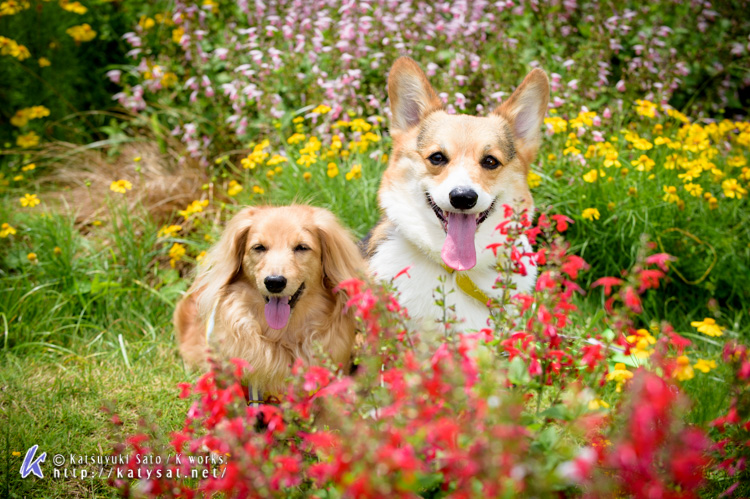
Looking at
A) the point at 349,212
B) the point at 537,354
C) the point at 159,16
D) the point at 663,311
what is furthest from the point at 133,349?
the point at 159,16

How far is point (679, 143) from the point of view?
3.87 m

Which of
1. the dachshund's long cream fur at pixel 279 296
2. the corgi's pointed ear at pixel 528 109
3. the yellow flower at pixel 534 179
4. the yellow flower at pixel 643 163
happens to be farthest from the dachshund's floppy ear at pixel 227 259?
the yellow flower at pixel 643 163

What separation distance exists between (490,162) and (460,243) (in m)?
0.45

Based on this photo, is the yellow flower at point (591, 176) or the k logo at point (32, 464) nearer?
the k logo at point (32, 464)

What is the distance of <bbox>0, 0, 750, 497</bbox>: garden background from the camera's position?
1.24 meters

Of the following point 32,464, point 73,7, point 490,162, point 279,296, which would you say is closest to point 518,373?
point 279,296

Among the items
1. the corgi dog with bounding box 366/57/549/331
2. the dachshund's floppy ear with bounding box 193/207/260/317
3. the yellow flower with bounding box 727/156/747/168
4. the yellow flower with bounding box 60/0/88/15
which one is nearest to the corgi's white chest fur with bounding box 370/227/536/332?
the corgi dog with bounding box 366/57/549/331

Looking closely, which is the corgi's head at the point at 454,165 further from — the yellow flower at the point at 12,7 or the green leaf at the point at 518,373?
the yellow flower at the point at 12,7

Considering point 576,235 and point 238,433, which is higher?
point 238,433

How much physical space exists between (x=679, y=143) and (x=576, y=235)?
94cm

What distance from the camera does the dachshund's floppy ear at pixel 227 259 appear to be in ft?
9.08

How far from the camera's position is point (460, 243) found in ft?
8.72

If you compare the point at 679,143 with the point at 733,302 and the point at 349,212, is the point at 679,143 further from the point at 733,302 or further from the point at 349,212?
the point at 349,212

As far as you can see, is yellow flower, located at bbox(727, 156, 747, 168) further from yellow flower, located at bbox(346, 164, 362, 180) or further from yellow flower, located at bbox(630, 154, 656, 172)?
yellow flower, located at bbox(346, 164, 362, 180)
